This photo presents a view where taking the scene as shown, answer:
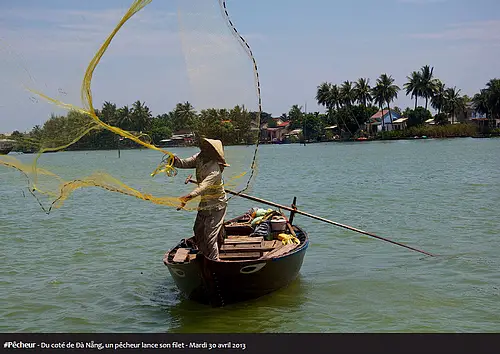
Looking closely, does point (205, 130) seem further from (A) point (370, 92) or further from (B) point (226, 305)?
(A) point (370, 92)

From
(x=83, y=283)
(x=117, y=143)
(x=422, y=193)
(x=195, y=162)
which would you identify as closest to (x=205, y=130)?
(x=195, y=162)

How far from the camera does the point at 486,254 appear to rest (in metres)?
13.1

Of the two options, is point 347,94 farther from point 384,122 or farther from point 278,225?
point 278,225

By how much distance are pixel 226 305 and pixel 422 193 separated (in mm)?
16924

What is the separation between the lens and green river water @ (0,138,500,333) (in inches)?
362

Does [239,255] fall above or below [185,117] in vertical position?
below

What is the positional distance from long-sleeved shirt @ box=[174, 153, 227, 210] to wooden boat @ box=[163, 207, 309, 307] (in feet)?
2.61

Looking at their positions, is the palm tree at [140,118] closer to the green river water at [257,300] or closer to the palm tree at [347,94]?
the green river water at [257,300]

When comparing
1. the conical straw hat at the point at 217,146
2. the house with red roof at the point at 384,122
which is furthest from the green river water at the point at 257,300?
the house with red roof at the point at 384,122

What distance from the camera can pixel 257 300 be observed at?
31.9 feet

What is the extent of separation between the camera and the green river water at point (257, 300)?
30.1 feet

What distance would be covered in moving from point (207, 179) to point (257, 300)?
2.52 meters

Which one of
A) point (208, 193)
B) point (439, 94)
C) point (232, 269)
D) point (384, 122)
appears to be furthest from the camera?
point (384, 122)

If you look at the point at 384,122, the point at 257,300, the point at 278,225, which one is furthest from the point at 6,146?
the point at 384,122
